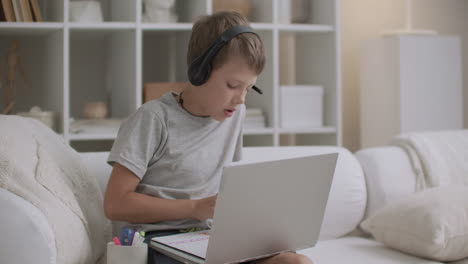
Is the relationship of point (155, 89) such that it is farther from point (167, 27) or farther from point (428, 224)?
point (428, 224)

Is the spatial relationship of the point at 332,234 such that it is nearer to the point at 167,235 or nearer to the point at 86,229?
the point at 167,235

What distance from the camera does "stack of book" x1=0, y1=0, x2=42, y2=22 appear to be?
8.70 ft

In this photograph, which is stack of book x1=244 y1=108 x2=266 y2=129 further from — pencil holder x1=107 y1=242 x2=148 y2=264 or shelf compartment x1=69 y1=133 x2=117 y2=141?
pencil holder x1=107 y1=242 x2=148 y2=264

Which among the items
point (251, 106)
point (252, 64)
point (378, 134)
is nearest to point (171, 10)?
point (251, 106)

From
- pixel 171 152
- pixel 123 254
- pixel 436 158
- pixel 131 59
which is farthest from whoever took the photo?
pixel 131 59

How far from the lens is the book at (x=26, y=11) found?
268 centimetres

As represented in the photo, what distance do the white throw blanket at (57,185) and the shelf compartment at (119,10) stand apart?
1.23 metres

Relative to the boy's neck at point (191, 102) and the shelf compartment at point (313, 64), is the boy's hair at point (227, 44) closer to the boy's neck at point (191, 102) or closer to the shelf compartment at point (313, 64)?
the boy's neck at point (191, 102)

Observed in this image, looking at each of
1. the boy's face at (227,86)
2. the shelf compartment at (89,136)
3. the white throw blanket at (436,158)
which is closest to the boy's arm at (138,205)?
the boy's face at (227,86)

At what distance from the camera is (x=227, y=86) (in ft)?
5.01

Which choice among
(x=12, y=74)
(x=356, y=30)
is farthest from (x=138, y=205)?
(x=356, y=30)

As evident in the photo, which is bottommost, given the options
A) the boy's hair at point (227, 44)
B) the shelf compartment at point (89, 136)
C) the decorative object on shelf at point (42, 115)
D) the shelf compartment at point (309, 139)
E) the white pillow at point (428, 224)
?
the white pillow at point (428, 224)

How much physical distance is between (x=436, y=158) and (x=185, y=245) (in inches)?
46.7

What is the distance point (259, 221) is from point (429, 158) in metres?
1.11
